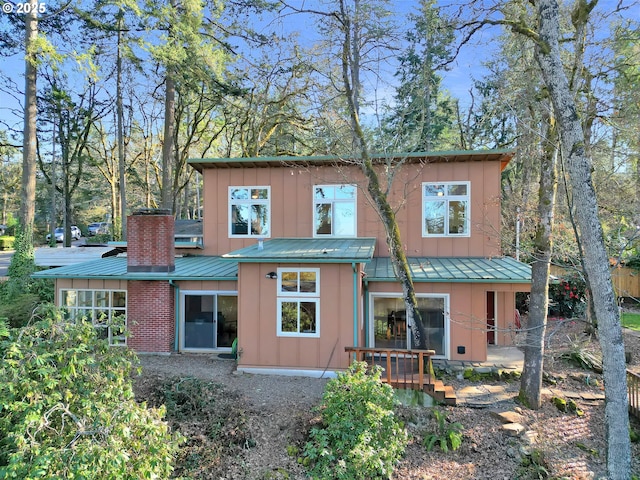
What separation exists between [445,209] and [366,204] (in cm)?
241

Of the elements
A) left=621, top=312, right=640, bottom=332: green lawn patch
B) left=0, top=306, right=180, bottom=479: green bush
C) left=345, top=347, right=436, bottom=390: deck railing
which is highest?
left=0, top=306, right=180, bottom=479: green bush

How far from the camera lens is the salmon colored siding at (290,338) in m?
8.48

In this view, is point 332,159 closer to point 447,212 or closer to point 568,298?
point 447,212

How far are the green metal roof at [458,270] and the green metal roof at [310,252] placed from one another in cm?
79

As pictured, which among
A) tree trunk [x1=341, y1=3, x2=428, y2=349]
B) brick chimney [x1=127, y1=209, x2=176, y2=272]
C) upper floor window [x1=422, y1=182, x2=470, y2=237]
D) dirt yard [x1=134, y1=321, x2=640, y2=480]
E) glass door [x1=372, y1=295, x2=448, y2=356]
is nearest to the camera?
dirt yard [x1=134, y1=321, x2=640, y2=480]

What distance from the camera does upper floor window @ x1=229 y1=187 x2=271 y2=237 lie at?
40.1ft

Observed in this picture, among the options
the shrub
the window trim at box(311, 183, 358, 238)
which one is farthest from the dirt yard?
the shrub

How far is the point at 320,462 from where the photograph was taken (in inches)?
210

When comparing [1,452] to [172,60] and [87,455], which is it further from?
[172,60]

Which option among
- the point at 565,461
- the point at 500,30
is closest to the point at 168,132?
the point at 500,30

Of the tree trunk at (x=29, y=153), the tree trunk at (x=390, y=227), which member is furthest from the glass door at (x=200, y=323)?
the tree trunk at (x=29, y=153)

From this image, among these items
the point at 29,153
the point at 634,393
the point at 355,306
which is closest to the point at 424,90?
the point at 355,306

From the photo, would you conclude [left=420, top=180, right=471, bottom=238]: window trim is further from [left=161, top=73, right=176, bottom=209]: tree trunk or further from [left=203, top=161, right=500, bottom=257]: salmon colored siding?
[left=161, top=73, right=176, bottom=209]: tree trunk

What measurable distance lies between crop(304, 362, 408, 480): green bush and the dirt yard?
0.42 metres
